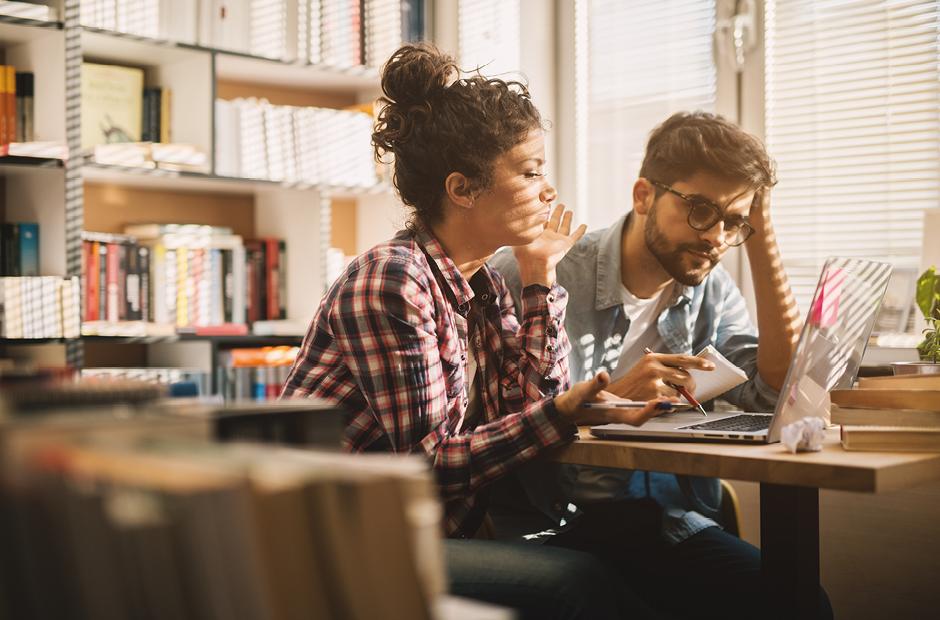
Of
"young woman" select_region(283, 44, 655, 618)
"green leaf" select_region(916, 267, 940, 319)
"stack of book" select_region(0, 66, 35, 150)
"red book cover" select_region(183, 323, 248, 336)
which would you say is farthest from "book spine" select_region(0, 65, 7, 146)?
"green leaf" select_region(916, 267, 940, 319)

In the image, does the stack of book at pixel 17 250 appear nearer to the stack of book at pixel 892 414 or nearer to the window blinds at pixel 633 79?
the window blinds at pixel 633 79

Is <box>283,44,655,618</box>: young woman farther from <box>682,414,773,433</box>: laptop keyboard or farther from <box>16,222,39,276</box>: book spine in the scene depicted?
<box>16,222,39,276</box>: book spine

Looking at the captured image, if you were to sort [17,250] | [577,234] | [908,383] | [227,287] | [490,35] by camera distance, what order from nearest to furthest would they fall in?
[908,383] → [577,234] → [17,250] → [227,287] → [490,35]

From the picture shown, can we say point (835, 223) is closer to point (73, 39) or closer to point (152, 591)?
point (73, 39)

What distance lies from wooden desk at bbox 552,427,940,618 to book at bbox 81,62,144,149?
190 cm

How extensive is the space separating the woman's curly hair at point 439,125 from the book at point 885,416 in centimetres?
65

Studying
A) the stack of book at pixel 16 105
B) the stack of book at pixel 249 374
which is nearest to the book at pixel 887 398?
the stack of book at pixel 249 374

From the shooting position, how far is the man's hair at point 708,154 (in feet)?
6.32

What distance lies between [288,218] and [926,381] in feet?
6.93

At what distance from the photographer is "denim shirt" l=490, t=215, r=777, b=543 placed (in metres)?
1.71

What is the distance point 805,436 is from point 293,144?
2173mm

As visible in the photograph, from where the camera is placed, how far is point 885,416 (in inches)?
52.4

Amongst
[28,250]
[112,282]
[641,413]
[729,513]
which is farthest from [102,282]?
[641,413]

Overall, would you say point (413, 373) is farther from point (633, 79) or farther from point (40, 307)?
point (633, 79)
